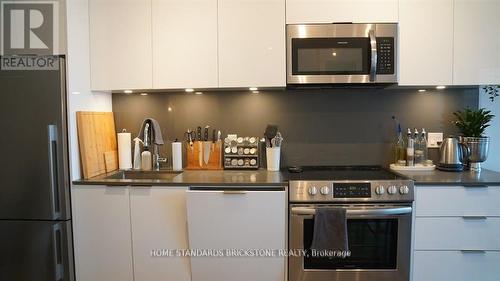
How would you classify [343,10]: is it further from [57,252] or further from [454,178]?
[57,252]

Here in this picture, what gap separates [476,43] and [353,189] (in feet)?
4.22

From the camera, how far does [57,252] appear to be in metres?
2.00

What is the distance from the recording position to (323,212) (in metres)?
1.93

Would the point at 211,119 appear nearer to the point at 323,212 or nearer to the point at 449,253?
the point at 323,212

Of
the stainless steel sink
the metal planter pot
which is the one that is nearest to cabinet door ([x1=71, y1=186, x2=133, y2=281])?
the stainless steel sink

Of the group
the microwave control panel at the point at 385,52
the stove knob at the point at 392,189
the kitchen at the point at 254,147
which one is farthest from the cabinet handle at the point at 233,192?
the microwave control panel at the point at 385,52

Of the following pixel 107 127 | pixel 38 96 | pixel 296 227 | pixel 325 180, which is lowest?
pixel 296 227

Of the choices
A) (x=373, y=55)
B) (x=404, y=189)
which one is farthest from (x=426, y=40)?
(x=404, y=189)

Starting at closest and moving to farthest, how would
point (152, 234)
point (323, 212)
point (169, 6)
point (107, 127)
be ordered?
point (323, 212) → point (152, 234) → point (169, 6) → point (107, 127)

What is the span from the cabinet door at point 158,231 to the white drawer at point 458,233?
1447 mm

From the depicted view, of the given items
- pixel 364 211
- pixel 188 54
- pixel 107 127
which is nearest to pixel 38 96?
pixel 107 127

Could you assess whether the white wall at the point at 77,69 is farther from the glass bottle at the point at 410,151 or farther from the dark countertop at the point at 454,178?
the glass bottle at the point at 410,151

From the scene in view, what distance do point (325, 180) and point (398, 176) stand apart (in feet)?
1.66

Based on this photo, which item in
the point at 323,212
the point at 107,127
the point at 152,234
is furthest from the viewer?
the point at 107,127
